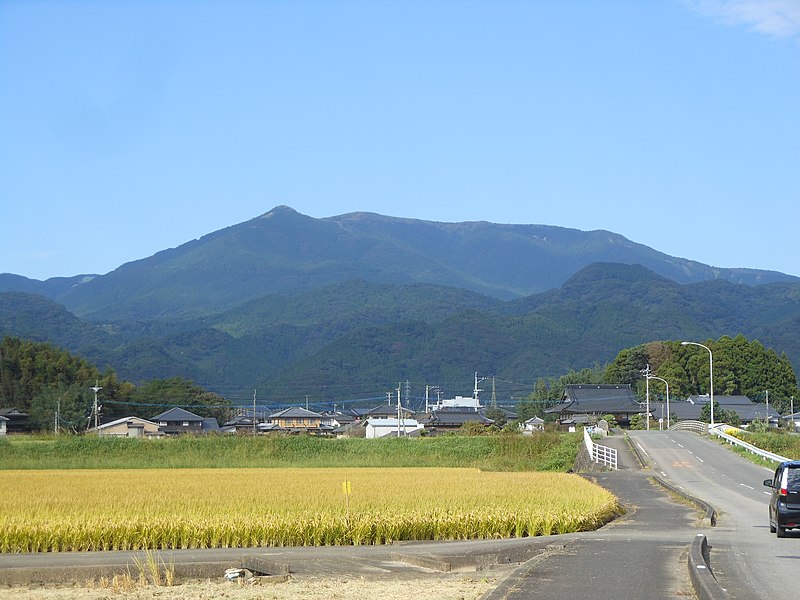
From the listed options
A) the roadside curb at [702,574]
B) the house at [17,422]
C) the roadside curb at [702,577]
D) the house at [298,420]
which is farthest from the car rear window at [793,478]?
the house at [298,420]

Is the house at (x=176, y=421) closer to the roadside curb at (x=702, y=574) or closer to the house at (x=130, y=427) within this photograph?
the house at (x=130, y=427)

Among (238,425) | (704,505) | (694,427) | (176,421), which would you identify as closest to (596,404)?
(694,427)

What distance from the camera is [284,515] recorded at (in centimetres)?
2205

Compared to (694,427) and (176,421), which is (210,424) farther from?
(694,427)

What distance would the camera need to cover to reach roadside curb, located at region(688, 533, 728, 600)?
12016 mm

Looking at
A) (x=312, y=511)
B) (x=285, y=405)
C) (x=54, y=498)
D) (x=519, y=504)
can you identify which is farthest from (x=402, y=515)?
(x=285, y=405)

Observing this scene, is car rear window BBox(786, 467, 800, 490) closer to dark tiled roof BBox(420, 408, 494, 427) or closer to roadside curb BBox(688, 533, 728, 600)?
roadside curb BBox(688, 533, 728, 600)

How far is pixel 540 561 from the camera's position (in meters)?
15.7

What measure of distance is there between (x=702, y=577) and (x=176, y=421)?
98.8 m

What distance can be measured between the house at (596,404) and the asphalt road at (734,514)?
35.9m

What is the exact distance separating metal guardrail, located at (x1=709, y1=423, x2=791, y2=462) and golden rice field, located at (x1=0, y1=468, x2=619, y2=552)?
1572 cm

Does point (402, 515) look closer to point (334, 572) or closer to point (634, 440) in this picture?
point (334, 572)

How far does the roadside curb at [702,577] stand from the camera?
39.4ft

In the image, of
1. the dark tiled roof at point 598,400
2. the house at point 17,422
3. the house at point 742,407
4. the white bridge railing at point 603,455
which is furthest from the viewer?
the house at point 742,407
